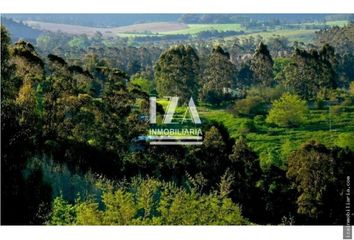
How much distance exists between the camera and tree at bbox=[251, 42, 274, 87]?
16.5m

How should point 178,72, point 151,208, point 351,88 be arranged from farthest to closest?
point 178,72, point 351,88, point 151,208

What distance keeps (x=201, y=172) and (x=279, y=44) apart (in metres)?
3.24

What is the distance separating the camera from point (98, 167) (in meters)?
14.8

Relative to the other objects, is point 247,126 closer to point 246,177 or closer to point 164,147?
point 246,177

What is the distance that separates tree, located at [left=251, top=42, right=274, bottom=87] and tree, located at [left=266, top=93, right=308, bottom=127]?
115 centimetres

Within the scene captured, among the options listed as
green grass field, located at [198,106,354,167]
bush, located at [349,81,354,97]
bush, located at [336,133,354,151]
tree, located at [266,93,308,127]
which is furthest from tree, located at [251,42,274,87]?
bush, located at [336,133,354,151]

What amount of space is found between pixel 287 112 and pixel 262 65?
2.36m

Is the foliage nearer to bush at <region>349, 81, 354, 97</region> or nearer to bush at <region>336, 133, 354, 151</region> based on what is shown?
bush at <region>336, 133, 354, 151</region>

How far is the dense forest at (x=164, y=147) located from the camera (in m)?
14.4

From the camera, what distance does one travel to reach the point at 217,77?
1675cm

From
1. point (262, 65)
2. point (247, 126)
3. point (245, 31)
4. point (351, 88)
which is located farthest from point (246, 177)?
point (262, 65)
